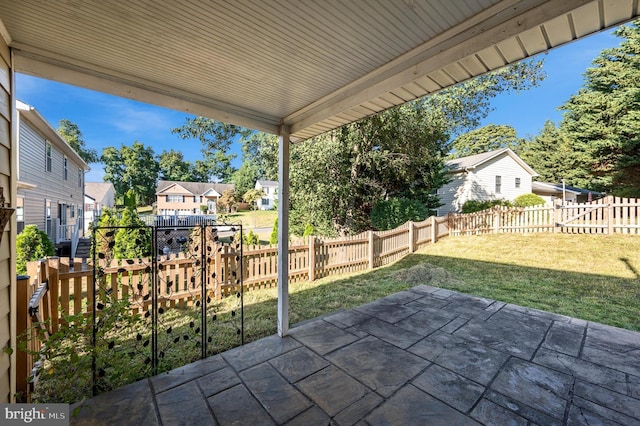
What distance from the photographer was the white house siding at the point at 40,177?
7.59 metres

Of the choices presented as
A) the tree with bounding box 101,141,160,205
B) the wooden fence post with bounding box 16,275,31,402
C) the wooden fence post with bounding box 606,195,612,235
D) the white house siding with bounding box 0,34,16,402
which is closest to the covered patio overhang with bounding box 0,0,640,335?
the white house siding with bounding box 0,34,16,402

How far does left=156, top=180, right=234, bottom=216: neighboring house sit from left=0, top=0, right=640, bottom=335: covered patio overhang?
92.2 feet

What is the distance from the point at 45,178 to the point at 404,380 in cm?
1287

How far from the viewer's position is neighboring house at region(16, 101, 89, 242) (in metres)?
7.41

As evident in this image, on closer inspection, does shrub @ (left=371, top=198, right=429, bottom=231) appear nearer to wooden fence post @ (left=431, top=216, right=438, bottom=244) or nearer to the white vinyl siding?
wooden fence post @ (left=431, top=216, right=438, bottom=244)

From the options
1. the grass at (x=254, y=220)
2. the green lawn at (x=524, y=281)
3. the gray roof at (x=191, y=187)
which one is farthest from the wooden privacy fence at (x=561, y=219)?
the gray roof at (x=191, y=187)

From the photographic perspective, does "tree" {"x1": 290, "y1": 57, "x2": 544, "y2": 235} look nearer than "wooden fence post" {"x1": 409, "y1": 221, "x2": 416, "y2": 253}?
No

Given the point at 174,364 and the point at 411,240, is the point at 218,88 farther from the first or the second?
the point at 411,240

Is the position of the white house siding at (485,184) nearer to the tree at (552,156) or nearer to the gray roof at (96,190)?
the tree at (552,156)

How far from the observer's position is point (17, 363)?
186 cm

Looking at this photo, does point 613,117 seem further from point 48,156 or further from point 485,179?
point 48,156

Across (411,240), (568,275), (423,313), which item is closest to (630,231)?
(568,275)

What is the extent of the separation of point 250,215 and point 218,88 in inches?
1084

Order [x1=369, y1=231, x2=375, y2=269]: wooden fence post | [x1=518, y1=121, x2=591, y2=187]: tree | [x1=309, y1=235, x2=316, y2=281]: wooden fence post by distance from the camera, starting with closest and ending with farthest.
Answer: [x1=309, y1=235, x2=316, y2=281]: wooden fence post
[x1=369, y1=231, x2=375, y2=269]: wooden fence post
[x1=518, y1=121, x2=591, y2=187]: tree
